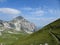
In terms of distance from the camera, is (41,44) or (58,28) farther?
(58,28)

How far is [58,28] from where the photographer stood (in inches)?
6550

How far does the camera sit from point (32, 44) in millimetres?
142875

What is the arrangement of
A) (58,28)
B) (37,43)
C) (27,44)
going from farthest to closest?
(58,28) → (27,44) → (37,43)

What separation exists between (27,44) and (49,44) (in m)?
29.9

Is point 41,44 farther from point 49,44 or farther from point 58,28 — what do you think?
point 58,28

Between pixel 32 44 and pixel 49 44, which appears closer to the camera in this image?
pixel 49 44

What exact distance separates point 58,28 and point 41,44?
40865 mm

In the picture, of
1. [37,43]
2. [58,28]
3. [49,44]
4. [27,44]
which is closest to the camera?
[49,44]

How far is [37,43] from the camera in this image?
457 ft

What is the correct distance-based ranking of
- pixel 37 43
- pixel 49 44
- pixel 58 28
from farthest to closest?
1. pixel 58 28
2. pixel 37 43
3. pixel 49 44

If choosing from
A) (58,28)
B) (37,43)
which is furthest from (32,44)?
(58,28)

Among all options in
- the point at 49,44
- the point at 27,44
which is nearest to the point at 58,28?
the point at 27,44

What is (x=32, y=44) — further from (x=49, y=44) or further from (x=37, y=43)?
(x=49, y=44)

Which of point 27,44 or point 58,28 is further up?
point 58,28
